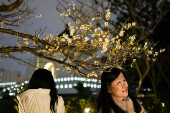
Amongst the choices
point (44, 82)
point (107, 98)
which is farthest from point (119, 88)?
point (44, 82)

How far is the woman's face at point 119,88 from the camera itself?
2383mm

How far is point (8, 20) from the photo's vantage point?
4484 mm

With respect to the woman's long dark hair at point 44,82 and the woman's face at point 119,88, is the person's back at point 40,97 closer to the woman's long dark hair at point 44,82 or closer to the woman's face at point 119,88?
the woman's long dark hair at point 44,82

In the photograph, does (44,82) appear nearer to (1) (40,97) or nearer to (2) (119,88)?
(1) (40,97)

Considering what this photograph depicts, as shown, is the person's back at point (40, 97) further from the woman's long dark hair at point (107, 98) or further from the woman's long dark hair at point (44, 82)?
the woman's long dark hair at point (107, 98)

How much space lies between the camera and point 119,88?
94.1 inches

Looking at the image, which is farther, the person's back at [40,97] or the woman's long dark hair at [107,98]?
the person's back at [40,97]

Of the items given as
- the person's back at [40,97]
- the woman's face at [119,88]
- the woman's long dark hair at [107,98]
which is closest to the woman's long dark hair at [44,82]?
the person's back at [40,97]

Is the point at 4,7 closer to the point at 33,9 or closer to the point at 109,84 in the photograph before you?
the point at 33,9

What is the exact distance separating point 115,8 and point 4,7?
450 inches

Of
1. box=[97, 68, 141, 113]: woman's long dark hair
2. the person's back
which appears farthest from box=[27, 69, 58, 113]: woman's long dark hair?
box=[97, 68, 141, 113]: woman's long dark hair

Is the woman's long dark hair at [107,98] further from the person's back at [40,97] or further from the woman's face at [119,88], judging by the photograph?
the person's back at [40,97]

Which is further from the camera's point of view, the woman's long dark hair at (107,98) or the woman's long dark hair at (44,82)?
the woman's long dark hair at (44,82)

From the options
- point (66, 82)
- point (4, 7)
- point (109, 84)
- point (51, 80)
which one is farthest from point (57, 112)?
point (66, 82)
